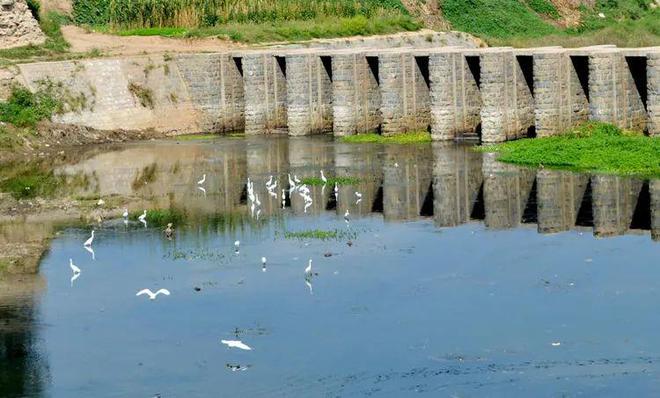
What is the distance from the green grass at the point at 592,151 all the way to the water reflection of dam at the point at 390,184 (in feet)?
2.21

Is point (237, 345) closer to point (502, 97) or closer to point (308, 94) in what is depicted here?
point (502, 97)

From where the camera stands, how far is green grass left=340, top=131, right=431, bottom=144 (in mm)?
49438

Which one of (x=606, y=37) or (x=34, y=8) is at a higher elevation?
(x=34, y=8)

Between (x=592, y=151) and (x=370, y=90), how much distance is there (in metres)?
11.2

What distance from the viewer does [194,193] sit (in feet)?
135

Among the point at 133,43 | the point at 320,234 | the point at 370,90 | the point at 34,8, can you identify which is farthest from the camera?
the point at 34,8

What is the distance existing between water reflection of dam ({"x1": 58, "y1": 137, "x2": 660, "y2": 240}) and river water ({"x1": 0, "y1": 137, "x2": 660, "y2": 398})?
11cm

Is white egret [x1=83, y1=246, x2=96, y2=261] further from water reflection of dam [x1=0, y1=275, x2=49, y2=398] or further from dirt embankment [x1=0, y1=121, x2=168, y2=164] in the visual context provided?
dirt embankment [x1=0, y1=121, x2=168, y2=164]

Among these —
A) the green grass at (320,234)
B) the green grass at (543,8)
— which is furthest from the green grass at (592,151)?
the green grass at (543,8)

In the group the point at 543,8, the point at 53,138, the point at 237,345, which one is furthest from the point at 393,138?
the point at 543,8

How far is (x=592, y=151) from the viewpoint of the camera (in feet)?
141

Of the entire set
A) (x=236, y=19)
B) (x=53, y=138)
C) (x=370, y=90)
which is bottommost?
(x=53, y=138)

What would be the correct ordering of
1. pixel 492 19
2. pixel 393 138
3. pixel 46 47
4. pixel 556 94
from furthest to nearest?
pixel 492 19, pixel 46 47, pixel 393 138, pixel 556 94

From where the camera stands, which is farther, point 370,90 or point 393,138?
point 370,90
